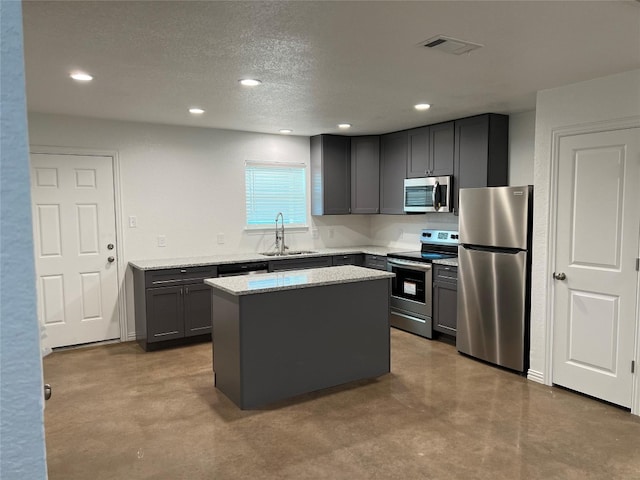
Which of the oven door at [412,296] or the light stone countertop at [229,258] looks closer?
the light stone countertop at [229,258]

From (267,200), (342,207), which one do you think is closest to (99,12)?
(267,200)

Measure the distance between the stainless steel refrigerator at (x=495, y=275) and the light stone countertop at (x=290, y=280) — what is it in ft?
3.28

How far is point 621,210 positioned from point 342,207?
3.51 meters

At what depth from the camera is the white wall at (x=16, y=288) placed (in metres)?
0.42

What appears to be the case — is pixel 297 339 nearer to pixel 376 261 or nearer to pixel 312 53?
pixel 312 53

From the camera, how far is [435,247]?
5625mm

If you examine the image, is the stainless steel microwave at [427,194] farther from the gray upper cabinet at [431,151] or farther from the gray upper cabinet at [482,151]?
the gray upper cabinet at [482,151]

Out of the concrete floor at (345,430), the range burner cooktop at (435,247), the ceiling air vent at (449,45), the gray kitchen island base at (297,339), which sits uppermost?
the ceiling air vent at (449,45)

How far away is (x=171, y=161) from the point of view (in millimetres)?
5277

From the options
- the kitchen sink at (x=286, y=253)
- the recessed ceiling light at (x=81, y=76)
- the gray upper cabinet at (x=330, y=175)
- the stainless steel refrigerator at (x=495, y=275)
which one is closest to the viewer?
the recessed ceiling light at (x=81, y=76)

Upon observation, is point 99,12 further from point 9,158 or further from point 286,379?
point 286,379

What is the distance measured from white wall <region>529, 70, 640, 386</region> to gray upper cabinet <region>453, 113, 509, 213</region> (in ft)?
2.98

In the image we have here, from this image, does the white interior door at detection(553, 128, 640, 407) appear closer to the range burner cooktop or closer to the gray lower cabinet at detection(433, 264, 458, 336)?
the gray lower cabinet at detection(433, 264, 458, 336)

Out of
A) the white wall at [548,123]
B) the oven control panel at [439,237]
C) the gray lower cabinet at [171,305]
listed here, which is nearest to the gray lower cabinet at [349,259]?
the oven control panel at [439,237]
